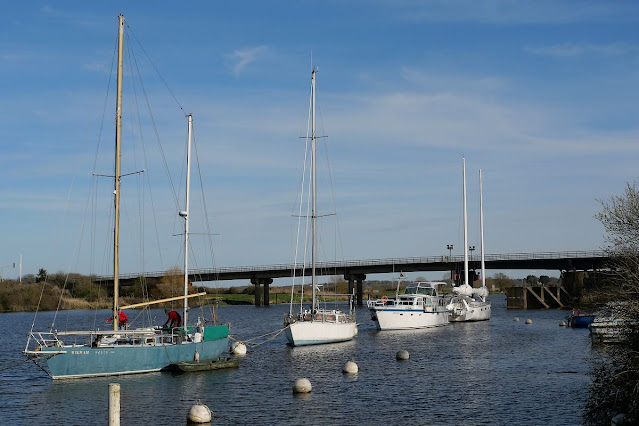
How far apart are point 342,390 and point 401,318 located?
45.0 metres

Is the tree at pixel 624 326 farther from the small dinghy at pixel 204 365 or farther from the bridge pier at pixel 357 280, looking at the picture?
the bridge pier at pixel 357 280

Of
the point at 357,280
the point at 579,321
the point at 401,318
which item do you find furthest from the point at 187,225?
the point at 357,280

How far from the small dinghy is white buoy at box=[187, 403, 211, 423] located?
13.7 metres

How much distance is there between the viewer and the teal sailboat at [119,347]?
41.6 metres

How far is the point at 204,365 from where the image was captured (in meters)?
45.9

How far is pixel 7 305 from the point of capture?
152000 mm

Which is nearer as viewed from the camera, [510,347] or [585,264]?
[510,347]

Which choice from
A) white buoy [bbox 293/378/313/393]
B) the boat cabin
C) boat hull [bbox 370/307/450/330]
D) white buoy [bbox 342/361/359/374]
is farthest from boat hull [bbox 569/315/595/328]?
white buoy [bbox 293/378/313/393]

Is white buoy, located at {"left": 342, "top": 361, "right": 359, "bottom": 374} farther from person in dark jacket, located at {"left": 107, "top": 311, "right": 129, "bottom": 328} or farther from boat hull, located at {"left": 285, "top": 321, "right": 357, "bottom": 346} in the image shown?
boat hull, located at {"left": 285, "top": 321, "right": 357, "bottom": 346}

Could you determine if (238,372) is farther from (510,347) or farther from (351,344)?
(510,347)

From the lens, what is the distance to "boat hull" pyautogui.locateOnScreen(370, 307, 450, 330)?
83562 millimetres

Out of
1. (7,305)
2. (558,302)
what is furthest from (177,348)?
(7,305)

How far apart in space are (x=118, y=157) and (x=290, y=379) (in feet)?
54.9

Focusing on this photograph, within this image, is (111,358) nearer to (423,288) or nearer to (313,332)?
(313,332)
